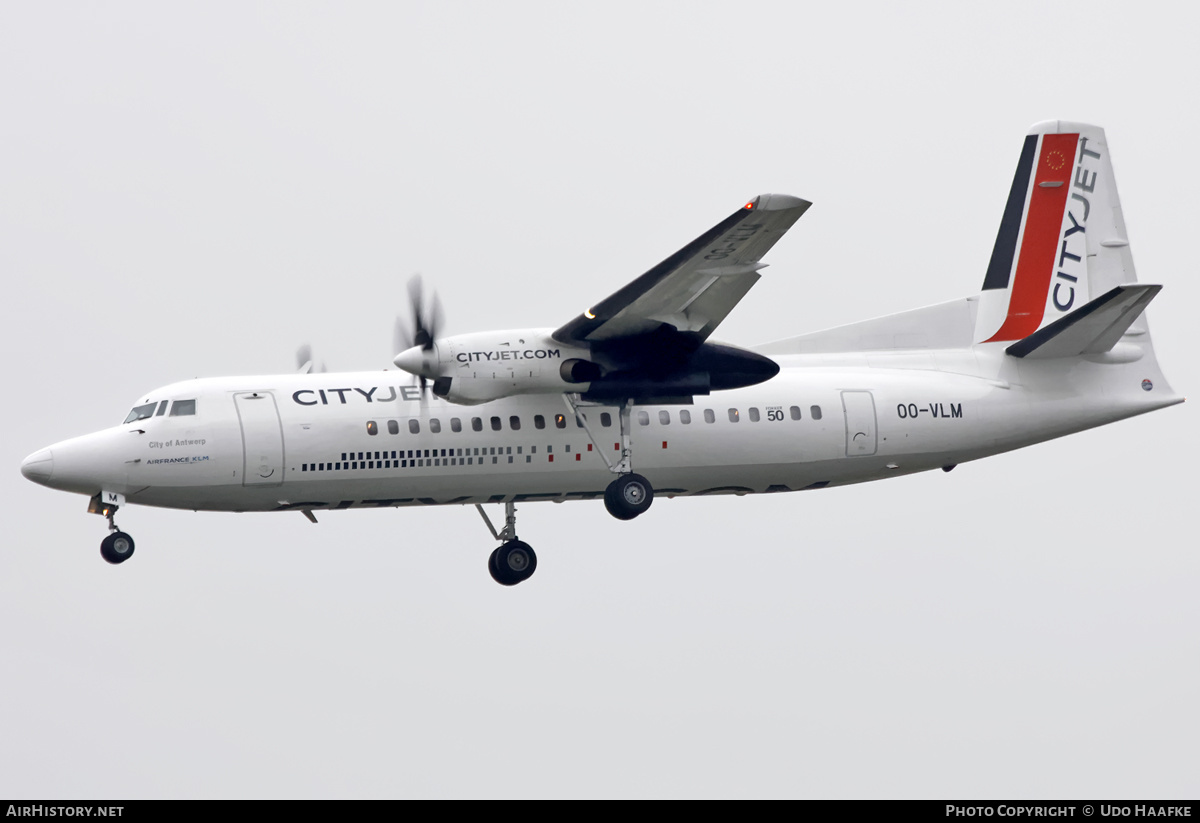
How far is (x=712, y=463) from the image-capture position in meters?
23.7

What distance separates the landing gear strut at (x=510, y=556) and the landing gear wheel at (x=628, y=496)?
6.67 ft

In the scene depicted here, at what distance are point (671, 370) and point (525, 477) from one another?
2.37 m

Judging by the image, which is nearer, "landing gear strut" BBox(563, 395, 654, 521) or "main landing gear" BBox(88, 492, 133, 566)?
"main landing gear" BBox(88, 492, 133, 566)

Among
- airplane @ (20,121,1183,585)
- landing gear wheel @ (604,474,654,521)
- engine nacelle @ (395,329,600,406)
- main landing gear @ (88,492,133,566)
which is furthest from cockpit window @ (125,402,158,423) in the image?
landing gear wheel @ (604,474,654,521)

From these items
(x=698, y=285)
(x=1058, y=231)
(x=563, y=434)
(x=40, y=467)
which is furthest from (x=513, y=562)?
(x=1058, y=231)

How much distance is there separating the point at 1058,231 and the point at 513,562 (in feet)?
31.3

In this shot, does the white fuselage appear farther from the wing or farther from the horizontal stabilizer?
the wing

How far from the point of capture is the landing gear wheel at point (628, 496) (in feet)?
75.4

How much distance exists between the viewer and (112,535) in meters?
22.0

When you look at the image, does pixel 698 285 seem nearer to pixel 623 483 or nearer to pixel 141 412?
pixel 623 483

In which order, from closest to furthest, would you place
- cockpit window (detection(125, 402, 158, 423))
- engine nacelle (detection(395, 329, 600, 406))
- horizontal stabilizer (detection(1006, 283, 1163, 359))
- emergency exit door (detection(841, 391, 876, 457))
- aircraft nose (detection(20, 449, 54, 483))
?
engine nacelle (detection(395, 329, 600, 406)) < aircraft nose (detection(20, 449, 54, 483)) < cockpit window (detection(125, 402, 158, 423)) < horizontal stabilizer (detection(1006, 283, 1163, 359)) < emergency exit door (detection(841, 391, 876, 457))

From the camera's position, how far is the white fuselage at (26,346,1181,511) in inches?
870

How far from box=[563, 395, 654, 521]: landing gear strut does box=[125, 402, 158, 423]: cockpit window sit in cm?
525

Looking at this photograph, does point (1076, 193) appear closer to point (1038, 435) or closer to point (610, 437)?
point (1038, 435)
